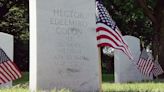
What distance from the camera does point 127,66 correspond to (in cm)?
1972

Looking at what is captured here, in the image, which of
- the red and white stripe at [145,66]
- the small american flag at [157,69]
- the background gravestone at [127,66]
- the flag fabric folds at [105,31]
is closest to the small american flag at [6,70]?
the flag fabric folds at [105,31]

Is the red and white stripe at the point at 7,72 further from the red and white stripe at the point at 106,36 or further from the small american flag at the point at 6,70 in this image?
the red and white stripe at the point at 106,36

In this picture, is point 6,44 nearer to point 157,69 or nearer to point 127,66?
point 127,66

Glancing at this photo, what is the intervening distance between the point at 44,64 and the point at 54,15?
1172 mm

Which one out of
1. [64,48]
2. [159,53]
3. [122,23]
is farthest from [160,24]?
[64,48]

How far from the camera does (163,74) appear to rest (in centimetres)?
2466

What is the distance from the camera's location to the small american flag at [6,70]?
1514cm

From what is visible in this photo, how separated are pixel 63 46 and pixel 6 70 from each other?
16.5ft

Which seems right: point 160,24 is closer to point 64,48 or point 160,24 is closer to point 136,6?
point 136,6

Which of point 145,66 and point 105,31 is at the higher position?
point 105,31

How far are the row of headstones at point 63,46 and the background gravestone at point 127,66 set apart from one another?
7.55 meters

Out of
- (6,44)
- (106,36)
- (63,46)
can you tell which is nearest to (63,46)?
(63,46)

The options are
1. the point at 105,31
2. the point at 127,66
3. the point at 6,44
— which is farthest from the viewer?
the point at 127,66

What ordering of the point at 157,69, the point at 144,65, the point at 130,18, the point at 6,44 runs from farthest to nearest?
the point at 130,18 < the point at 157,69 < the point at 144,65 < the point at 6,44
